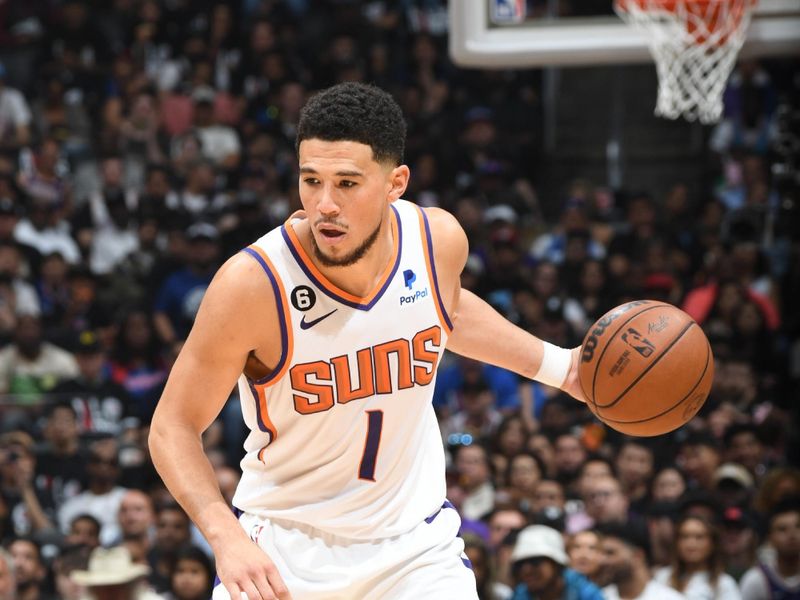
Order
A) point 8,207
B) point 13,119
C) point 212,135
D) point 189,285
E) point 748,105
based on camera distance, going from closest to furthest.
Result: point 189,285
point 8,207
point 748,105
point 13,119
point 212,135

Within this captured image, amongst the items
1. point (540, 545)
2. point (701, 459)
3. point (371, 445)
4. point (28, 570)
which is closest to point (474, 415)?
point (701, 459)

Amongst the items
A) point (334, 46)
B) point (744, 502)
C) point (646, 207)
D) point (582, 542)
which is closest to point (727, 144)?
point (646, 207)

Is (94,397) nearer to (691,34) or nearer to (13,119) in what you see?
(13,119)

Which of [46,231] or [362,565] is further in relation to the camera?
[46,231]

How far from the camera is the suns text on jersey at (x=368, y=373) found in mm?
3734

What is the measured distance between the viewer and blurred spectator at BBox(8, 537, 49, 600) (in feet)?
24.9

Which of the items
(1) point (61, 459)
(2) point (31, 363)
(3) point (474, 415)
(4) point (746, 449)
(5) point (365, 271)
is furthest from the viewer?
(2) point (31, 363)

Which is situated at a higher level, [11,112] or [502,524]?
[11,112]

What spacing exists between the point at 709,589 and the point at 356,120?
4.57 metres

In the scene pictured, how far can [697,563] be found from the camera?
725 cm

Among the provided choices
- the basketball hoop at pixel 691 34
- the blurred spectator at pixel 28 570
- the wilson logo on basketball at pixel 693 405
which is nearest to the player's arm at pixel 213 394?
the wilson logo on basketball at pixel 693 405

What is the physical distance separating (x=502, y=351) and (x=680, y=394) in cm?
60

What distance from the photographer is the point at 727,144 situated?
42.5 ft

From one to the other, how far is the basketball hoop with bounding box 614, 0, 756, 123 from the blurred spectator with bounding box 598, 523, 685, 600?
8.25 feet
